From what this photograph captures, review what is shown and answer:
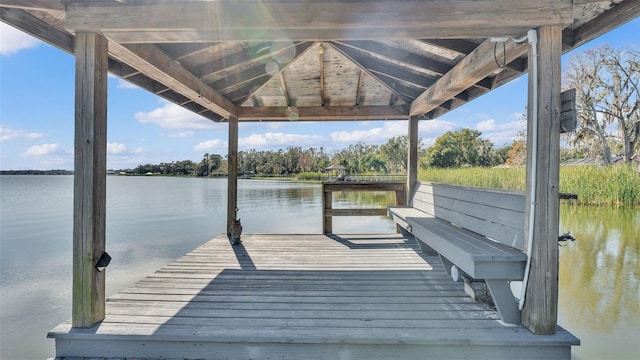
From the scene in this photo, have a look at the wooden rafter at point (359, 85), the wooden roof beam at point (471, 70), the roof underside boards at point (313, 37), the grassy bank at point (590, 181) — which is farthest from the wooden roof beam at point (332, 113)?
the grassy bank at point (590, 181)

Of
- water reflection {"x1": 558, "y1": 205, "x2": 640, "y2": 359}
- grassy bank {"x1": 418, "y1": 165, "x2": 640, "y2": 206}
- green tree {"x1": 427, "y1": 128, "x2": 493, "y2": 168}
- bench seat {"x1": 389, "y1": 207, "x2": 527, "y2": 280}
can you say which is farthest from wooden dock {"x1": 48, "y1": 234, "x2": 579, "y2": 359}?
green tree {"x1": 427, "y1": 128, "x2": 493, "y2": 168}

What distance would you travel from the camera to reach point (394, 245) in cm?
443

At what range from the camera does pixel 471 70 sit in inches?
111

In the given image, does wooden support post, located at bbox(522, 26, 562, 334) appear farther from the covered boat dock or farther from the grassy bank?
the grassy bank

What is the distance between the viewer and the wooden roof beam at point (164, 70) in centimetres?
246

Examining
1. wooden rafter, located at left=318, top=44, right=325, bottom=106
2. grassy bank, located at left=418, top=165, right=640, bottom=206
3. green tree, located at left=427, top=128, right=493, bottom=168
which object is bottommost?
grassy bank, located at left=418, top=165, right=640, bottom=206

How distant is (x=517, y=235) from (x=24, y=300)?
535 centimetres

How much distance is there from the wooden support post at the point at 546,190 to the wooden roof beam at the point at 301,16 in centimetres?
25

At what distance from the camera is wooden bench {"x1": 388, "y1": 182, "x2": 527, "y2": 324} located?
2.00 meters

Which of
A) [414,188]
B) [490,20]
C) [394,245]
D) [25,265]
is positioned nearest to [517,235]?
[490,20]

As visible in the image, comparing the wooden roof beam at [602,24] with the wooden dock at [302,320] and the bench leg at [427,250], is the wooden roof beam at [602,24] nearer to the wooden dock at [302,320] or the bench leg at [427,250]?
the wooden dock at [302,320]

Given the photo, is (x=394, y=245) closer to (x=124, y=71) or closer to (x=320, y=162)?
(x=124, y=71)

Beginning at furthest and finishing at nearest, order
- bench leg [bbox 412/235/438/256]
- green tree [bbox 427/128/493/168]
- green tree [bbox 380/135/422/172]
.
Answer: green tree [bbox 380/135/422/172], green tree [bbox 427/128/493/168], bench leg [bbox 412/235/438/256]

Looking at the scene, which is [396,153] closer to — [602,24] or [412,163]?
[412,163]
